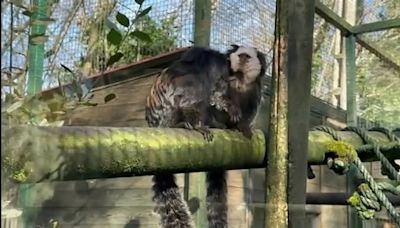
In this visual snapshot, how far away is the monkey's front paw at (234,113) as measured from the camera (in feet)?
5.12

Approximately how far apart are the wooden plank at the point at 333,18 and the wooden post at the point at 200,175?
41 centimetres

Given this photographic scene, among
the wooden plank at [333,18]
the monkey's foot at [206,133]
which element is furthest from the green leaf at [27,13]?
the wooden plank at [333,18]

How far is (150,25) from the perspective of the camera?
157cm

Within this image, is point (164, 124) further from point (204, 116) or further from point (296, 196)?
point (296, 196)

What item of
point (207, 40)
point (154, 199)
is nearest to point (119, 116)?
point (154, 199)

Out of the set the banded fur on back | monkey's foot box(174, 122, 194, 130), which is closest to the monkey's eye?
the banded fur on back

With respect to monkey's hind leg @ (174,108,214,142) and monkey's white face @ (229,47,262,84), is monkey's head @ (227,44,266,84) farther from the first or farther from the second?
monkey's hind leg @ (174,108,214,142)

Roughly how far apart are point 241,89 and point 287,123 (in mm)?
564

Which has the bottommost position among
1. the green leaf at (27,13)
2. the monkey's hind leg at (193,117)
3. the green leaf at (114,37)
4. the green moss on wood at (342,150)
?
the green moss on wood at (342,150)

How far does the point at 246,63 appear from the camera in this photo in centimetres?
175

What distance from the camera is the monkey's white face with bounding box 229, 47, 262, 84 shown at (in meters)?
1.74

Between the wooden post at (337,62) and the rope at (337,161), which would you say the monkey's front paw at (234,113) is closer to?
the rope at (337,161)

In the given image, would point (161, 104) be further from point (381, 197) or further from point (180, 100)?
point (381, 197)

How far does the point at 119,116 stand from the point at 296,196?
54 centimetres
